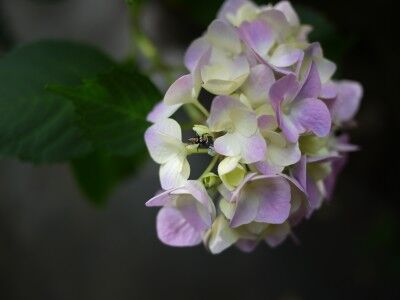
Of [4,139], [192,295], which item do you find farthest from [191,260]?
[4,139]

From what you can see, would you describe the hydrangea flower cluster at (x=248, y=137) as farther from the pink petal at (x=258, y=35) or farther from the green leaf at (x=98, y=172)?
the green leaf at (x=98, y=172)

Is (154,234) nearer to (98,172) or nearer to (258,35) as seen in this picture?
(98,172)

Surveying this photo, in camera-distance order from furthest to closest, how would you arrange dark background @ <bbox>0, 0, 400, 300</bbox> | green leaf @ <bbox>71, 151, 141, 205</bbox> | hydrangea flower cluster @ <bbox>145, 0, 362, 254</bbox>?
dark background @ <bbox>0, 0, 400, 300</bbox> < green leaf @ <bbox>71, 151, 141, 205</bbox> < hydrangea flower cluster @ <bbox>145, 0, 362, 254</bbox>

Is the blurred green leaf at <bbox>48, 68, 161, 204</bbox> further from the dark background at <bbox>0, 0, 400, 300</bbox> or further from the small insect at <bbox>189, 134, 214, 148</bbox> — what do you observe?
the dark background at <bbox>0, 0, 400, 300</bbox>

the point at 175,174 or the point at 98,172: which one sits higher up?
the point at 175,174

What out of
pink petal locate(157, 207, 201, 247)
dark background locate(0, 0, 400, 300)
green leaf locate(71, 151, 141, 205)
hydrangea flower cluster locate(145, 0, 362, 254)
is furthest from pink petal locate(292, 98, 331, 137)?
dark background locate(0, 0, 400, 300)

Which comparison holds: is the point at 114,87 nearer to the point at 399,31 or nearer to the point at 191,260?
the point at 399,31

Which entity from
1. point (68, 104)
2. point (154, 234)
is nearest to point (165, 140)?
point (68, 104)
